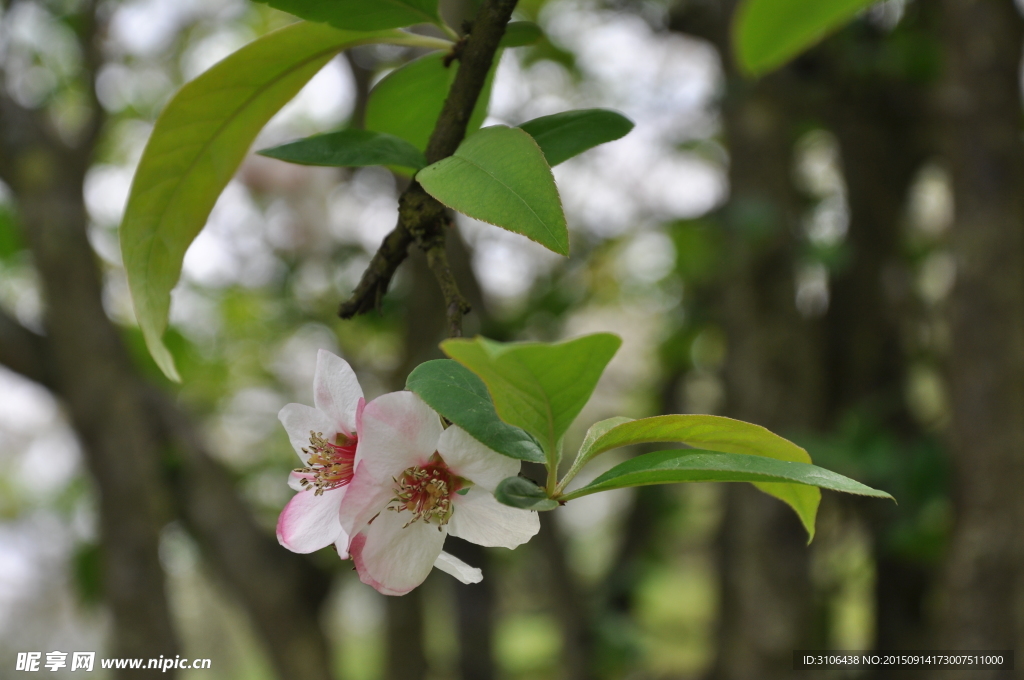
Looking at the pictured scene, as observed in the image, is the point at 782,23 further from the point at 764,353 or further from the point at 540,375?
the point at 764,353

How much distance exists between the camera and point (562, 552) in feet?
6.51

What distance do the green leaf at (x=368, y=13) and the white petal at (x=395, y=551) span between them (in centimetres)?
20

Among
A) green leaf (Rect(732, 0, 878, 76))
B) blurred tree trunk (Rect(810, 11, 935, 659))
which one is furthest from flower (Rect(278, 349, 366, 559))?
blurred tree trunk (Rect(810, 11, 935, 659))

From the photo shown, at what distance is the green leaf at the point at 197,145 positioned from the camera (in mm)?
353

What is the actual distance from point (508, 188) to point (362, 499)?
0.40 feet

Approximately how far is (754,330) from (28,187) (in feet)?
4.77

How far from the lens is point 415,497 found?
0.29m

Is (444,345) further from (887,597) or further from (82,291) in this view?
(887,597)

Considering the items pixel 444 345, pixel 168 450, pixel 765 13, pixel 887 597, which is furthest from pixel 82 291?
pixel 887 597

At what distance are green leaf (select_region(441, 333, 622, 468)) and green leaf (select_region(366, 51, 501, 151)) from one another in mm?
195

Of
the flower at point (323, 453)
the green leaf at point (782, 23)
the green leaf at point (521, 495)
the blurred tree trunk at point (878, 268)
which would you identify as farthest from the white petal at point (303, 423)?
Answer: the blurred tree trunk at point (878, 268)

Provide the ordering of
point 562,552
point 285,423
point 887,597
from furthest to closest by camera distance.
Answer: point 562,552 → point 887,597 → point 285,423

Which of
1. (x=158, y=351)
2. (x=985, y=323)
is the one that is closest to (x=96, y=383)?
(x=158, y=351)

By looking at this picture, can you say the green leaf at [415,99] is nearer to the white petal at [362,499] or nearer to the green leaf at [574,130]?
the green leaf at [574,130]
